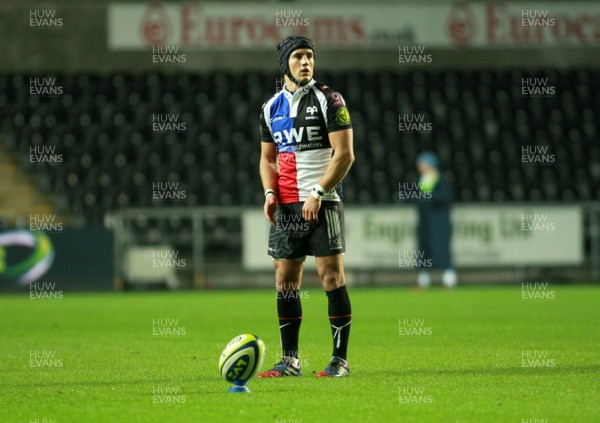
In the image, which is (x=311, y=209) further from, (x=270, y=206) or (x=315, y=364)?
(x=315, y=364)

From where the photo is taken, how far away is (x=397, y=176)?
22.8 metres

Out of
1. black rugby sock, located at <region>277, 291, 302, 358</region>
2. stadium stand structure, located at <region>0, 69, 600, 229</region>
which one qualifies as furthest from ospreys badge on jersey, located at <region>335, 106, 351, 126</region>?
stadium stand structure, located at <region>0, 69, 600, 229</region>

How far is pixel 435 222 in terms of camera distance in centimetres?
1852

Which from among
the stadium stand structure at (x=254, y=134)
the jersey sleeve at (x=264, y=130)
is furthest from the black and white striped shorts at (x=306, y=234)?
the stadium stand structure at (x=254, y=134)

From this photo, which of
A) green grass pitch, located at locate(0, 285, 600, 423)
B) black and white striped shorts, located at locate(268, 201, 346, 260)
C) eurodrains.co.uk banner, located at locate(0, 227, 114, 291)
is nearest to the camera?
green grass pitch, located at locate(0, 285, 600, 423)

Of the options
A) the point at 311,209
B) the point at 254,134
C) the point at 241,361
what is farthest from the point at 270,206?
the point at 254,134

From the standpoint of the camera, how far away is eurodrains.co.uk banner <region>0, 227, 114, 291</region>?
698 inches

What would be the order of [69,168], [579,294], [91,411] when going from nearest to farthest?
[91,411]
[579,294]
[69,168]

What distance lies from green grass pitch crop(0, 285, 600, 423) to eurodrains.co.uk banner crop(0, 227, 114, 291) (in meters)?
2.49

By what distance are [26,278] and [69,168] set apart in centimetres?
445

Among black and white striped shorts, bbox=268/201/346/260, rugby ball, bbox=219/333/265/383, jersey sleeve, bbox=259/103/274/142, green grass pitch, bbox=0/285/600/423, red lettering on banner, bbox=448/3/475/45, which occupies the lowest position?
green grass pitch, bbox=0/285/600/423

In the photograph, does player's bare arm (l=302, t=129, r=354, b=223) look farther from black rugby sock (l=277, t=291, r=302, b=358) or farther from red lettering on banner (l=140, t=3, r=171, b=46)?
red lettering on banner (l=140, t=3, r=171, b=46)

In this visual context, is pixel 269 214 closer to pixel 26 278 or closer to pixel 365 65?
pixel 26 278

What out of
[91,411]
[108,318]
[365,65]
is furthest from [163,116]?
[91,411]
